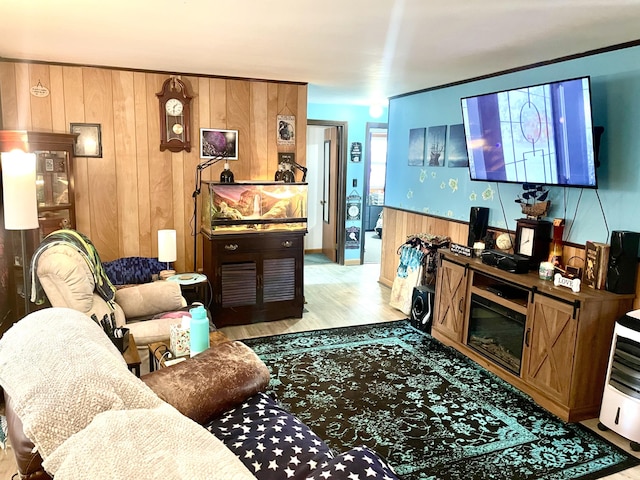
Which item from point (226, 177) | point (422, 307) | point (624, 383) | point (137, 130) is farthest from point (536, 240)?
point (137, 130)

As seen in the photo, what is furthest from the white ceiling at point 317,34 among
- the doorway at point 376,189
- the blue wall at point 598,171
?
the doorway at point 376,189

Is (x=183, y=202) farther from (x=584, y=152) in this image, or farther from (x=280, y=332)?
(x=584, y=152)

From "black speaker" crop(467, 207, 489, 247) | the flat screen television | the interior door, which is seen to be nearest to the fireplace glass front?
"black speaker" crop(467, 207, 489, 247)

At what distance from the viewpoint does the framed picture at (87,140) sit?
4273mm

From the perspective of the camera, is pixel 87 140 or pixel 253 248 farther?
pixel 253 248

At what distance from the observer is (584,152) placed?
3.05 metres

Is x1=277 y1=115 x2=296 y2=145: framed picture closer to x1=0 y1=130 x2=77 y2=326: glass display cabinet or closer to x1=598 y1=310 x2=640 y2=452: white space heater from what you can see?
x1=0 y1=130 x2=77 y2=326: glass display cabinet

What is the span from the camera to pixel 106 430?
3.38 feet

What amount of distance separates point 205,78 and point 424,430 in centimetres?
366

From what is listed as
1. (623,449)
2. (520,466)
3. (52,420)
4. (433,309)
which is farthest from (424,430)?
(52,420)

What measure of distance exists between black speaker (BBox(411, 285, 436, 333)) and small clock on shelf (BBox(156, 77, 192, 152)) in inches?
104

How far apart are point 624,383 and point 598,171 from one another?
1405mm

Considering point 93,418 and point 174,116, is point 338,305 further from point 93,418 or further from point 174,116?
point 93,418

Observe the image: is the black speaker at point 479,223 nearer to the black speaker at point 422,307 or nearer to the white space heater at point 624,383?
the black speaker at point 422,307
